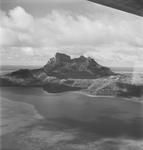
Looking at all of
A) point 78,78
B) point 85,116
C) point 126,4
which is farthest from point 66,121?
point 126,4

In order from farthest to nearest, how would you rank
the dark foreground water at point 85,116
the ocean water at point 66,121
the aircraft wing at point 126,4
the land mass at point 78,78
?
the land mass at point 78,78 < the dark foreground water at point 85,116 < the ocean water at point 66,121 < the aircraft wing at point 126,4

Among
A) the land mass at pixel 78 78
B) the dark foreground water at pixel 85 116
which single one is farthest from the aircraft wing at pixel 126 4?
A: the land mass at pixel 78 78

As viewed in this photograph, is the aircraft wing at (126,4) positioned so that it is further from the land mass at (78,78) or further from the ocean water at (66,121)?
the land mass at (78,78)

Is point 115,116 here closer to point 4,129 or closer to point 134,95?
point 134,95

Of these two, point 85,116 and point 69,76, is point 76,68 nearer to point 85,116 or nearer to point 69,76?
point 69,76

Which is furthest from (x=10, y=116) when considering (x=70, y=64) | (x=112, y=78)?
(x=112, y=78)

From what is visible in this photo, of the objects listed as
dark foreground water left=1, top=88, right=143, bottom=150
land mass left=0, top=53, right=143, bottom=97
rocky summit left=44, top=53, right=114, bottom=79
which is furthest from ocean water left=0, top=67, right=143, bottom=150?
rocky summit left=44, top=53, right=114, bottom=79

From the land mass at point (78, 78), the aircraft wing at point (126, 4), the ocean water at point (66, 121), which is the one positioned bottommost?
the ocean water at point (66, 121)
